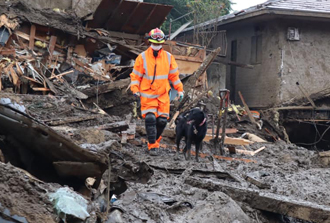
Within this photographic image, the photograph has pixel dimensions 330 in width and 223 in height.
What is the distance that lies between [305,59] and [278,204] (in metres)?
13.2

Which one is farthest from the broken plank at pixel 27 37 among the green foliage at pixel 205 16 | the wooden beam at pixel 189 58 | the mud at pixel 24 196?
the mud at pixel 24 196

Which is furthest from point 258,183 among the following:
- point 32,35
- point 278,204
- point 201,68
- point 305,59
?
point 305,59

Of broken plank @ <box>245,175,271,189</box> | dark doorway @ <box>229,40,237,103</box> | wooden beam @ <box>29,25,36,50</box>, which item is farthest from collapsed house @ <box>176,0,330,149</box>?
broken plank @ <box>245,175,271,189</box>

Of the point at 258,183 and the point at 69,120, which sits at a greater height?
the point at 69,120

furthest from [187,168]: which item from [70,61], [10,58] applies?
[70,61]

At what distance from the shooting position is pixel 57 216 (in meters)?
2.50

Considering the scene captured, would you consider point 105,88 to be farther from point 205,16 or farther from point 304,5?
point 205,16

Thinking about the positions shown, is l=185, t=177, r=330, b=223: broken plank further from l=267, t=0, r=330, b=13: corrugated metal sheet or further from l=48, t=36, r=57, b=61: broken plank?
l=267, t=0, r=330, b=13: corrugated metal sheet

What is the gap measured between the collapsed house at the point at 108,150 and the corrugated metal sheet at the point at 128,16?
Result: 0.12 feet

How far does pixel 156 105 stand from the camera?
6.89m

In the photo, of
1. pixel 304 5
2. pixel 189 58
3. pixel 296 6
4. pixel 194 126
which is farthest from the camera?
pixel 304 5

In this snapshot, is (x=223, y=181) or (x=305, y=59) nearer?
(x=223, y=181)

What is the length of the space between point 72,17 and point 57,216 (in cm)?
1113

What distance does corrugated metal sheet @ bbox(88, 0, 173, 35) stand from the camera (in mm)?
13445
